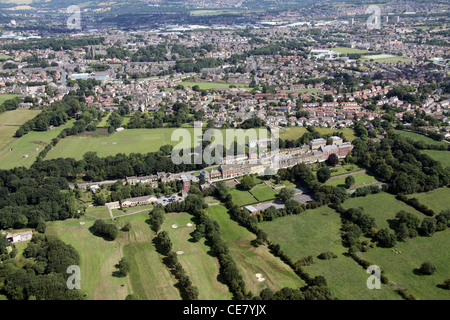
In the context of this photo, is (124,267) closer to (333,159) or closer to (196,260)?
(196,260)

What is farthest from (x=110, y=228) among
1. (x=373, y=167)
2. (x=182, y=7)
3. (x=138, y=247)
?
(x=182, y=7)

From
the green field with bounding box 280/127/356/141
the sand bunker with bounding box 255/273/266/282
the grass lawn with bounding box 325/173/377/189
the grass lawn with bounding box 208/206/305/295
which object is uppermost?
the green field with bounding box 280/127/356/141

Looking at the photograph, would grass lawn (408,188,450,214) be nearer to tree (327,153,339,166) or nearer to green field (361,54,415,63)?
tree (327,153,339,166)

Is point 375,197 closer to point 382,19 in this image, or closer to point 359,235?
point 359,235

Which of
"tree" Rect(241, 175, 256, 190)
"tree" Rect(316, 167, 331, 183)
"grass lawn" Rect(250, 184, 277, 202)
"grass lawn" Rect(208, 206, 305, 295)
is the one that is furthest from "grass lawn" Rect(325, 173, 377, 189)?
"grass lawn" Rect(208, 206, 305, 295)

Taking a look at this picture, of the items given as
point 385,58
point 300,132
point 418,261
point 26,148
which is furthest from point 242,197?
point 385,58

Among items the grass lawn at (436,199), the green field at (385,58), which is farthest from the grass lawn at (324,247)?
the green field at (385,58)

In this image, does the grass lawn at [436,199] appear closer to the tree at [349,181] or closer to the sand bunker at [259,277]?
the tree at [349,181]
